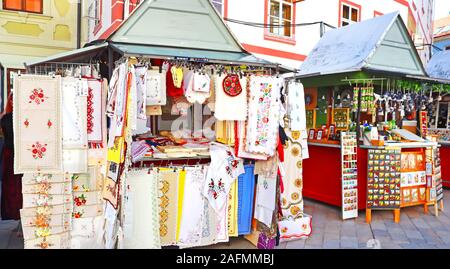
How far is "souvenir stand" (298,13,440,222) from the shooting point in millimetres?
5805

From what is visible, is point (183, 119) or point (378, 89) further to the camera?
point (378, 89)

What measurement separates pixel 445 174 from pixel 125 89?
765 centimetres

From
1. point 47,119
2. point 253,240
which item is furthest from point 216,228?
point 47,119

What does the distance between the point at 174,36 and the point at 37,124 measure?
1.76m

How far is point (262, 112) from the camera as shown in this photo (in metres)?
4.46

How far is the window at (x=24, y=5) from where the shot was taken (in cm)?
1011

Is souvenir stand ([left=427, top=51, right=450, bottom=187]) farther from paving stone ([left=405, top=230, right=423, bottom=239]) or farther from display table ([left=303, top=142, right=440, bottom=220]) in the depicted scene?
paving stone ([left=405, top=230, right=423, bottom=239])

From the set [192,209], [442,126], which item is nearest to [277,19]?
[442,126]

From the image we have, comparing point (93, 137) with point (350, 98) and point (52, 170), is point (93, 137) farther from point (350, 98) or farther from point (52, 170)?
point (350, 98)

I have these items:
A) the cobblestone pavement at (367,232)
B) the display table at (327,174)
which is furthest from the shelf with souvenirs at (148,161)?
the display table at (327,174)

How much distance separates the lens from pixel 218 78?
438cm

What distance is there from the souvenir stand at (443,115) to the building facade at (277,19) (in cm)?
321

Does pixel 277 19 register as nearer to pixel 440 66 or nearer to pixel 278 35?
pixel 278 35

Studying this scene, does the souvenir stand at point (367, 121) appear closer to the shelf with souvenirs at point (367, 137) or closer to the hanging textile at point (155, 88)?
the shelf with souvenirs at point (367, 137)
